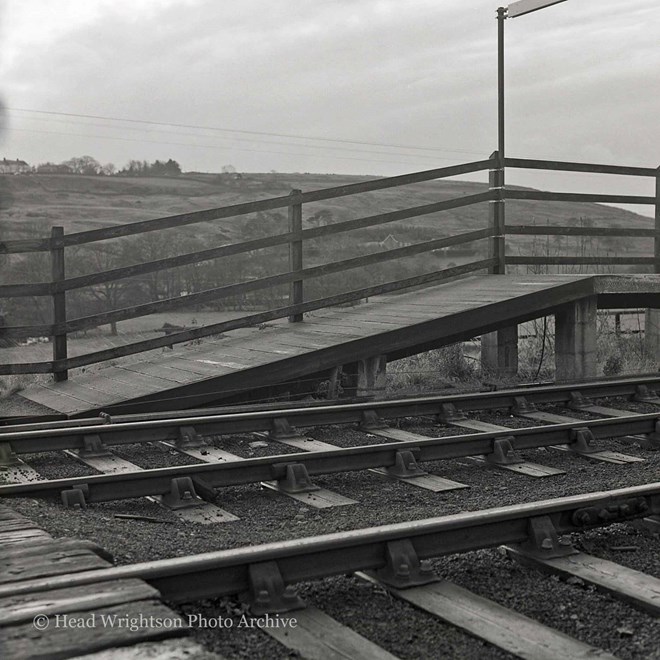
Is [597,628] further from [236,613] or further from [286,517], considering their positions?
[286,517]

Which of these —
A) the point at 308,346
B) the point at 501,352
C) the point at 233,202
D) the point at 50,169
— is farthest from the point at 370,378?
the point at 233,202

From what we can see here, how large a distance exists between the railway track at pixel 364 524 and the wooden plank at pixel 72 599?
0.01 m

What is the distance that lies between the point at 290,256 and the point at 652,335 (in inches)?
233

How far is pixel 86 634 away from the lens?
8.21 ft

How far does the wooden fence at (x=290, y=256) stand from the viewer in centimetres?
862

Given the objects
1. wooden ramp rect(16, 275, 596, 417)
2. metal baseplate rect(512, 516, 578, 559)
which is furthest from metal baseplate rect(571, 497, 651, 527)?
wooden ramp rect(16, 275, 596, 417)

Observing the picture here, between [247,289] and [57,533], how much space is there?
18.2 ft

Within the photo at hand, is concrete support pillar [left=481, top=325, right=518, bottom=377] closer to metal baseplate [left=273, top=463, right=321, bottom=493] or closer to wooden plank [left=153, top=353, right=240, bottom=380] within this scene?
wooden plank [left=153, top=353, right=240, bottom=380]

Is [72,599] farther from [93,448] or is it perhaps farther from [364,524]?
[93,448]

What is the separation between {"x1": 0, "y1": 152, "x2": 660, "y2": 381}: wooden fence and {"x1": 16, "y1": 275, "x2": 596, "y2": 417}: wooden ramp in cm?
22

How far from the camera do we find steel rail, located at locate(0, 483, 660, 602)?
3010 mm

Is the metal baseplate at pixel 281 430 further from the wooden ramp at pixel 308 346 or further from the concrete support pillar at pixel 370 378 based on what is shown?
the concrete support pillar at pixel 370 378

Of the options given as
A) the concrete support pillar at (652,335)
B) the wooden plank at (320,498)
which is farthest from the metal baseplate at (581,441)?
the concrete support pillar at (652,335)

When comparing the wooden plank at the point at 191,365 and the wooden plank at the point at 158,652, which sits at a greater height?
the wooden plank at the point at 191,365
